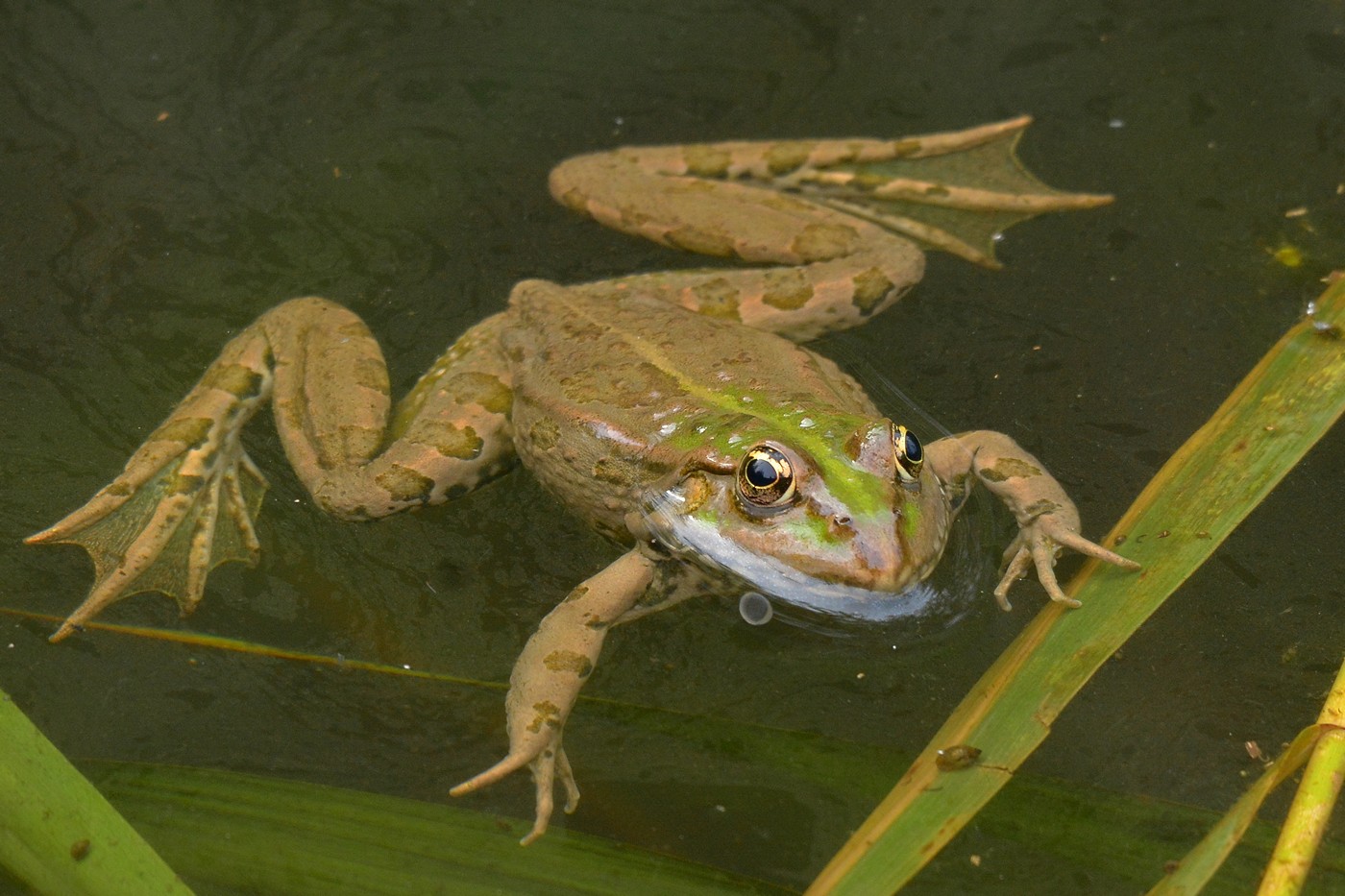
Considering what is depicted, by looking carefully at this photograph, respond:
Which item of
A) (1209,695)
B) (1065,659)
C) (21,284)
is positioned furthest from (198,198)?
(1209,695)

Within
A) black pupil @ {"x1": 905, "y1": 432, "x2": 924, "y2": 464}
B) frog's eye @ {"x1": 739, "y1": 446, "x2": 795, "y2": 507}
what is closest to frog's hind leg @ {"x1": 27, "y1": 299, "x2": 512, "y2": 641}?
frog's eye @ {"x1": 739, "y1": 446, "x2": 795, "y2": 507}

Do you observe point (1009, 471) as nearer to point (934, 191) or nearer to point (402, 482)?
point (934, 191)

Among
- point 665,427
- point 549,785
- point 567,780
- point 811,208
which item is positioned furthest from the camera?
point 811,208

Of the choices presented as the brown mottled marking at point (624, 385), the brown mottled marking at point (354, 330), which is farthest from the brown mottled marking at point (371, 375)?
the brown mottled marking at point (624, 385)

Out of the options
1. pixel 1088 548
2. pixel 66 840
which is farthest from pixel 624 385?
pixel 66 840

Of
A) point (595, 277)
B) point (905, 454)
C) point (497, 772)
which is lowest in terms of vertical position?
point (497, 772)

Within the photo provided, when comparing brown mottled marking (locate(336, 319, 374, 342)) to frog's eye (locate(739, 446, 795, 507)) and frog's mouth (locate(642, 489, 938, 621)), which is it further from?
frog's eye (locate(739, 446, 795, 507))

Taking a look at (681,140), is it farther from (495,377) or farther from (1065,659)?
(1065,659)

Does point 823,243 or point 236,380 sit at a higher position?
point 236,380
